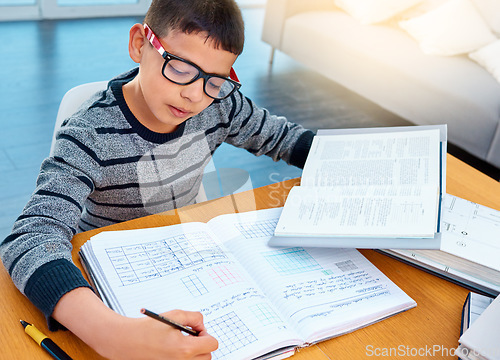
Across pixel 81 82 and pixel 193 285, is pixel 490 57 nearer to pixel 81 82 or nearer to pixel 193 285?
pixel 81 82

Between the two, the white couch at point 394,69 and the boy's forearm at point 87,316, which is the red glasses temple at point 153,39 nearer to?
the boy's forearm at point 87,316

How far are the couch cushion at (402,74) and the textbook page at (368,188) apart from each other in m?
1.48

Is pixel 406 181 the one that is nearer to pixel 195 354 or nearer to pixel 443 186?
pixel 443 186

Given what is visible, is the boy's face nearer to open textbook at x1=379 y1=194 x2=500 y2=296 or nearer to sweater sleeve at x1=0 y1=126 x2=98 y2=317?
sweater sleeve at x1=0 y1=126 x2=98 y2=317

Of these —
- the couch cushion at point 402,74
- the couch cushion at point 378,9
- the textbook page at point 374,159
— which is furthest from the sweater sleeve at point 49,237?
the couch cushion at point 378,9

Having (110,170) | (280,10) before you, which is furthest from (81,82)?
(110,170)

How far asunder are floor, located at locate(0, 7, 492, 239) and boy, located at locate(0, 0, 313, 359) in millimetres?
845

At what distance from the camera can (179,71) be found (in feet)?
2.69

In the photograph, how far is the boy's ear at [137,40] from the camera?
0.88 m

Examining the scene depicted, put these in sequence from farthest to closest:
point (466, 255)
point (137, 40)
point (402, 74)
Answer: point (402, 74) → point (137, 40) → point (466, 255)

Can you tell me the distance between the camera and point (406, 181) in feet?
2.88

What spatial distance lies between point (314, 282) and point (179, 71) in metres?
0.38

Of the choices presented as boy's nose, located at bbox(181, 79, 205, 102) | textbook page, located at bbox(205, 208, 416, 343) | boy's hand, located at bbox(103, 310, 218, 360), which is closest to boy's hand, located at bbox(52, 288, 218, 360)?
boy's hand, located at bbox(103, 310, 218, 360)

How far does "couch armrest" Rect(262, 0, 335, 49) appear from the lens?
3193 millimetres
